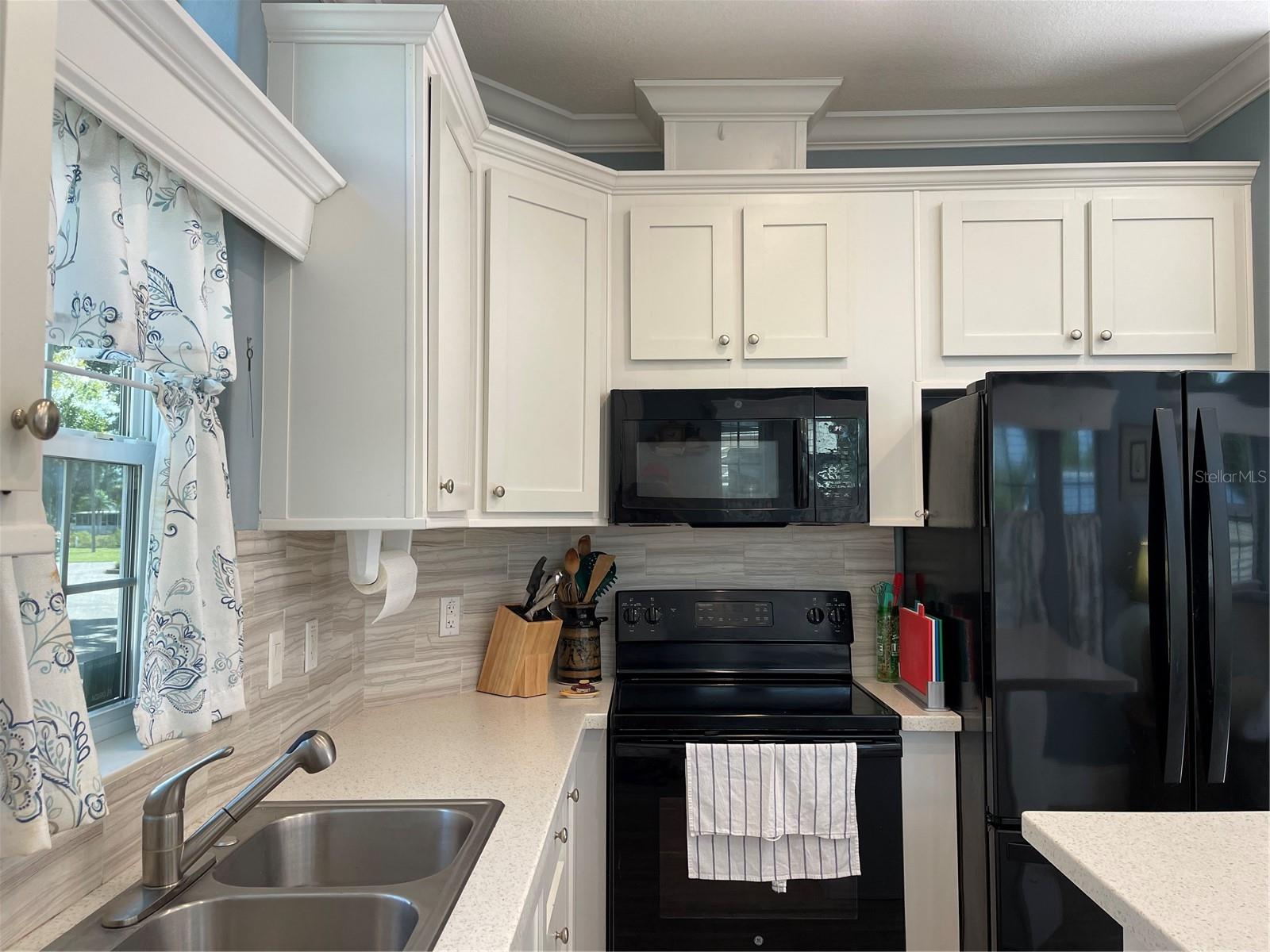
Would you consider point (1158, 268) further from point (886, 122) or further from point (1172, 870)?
point (1172, 870)

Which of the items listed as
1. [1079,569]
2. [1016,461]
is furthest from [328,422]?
[1079,569]

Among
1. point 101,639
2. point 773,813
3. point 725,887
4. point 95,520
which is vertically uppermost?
point 95,520

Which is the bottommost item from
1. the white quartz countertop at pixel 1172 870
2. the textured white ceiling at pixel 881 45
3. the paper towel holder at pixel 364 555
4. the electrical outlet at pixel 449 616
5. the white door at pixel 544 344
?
the white quartz countertop at pixel 1172 870

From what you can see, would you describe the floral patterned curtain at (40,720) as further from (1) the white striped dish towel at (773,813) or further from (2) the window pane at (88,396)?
(1) the white striped dish towel at (773,813)

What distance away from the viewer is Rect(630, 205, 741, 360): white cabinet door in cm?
244

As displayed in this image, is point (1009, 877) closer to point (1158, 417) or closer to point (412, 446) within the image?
point (1158, 417)

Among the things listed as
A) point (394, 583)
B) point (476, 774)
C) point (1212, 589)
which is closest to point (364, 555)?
point (394, 583)

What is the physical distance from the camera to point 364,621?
Answer: 7.58 feet

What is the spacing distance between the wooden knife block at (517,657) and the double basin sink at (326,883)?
91 centimetres

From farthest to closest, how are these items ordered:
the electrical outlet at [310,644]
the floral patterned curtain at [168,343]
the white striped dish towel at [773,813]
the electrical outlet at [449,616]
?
the electrical outlet at [449,616] → the white striped dish towel at [773,813] → the electrical outlet at [310,644] → the floral patterned curtain at [168,343]

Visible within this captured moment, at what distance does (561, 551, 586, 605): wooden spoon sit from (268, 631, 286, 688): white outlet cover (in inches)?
39.1

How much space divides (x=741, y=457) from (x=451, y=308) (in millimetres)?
909

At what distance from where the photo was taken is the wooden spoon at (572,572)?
259cm

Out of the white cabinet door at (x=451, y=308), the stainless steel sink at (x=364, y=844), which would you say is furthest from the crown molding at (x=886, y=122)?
the stainless steel sink at (x=364, y=844)
